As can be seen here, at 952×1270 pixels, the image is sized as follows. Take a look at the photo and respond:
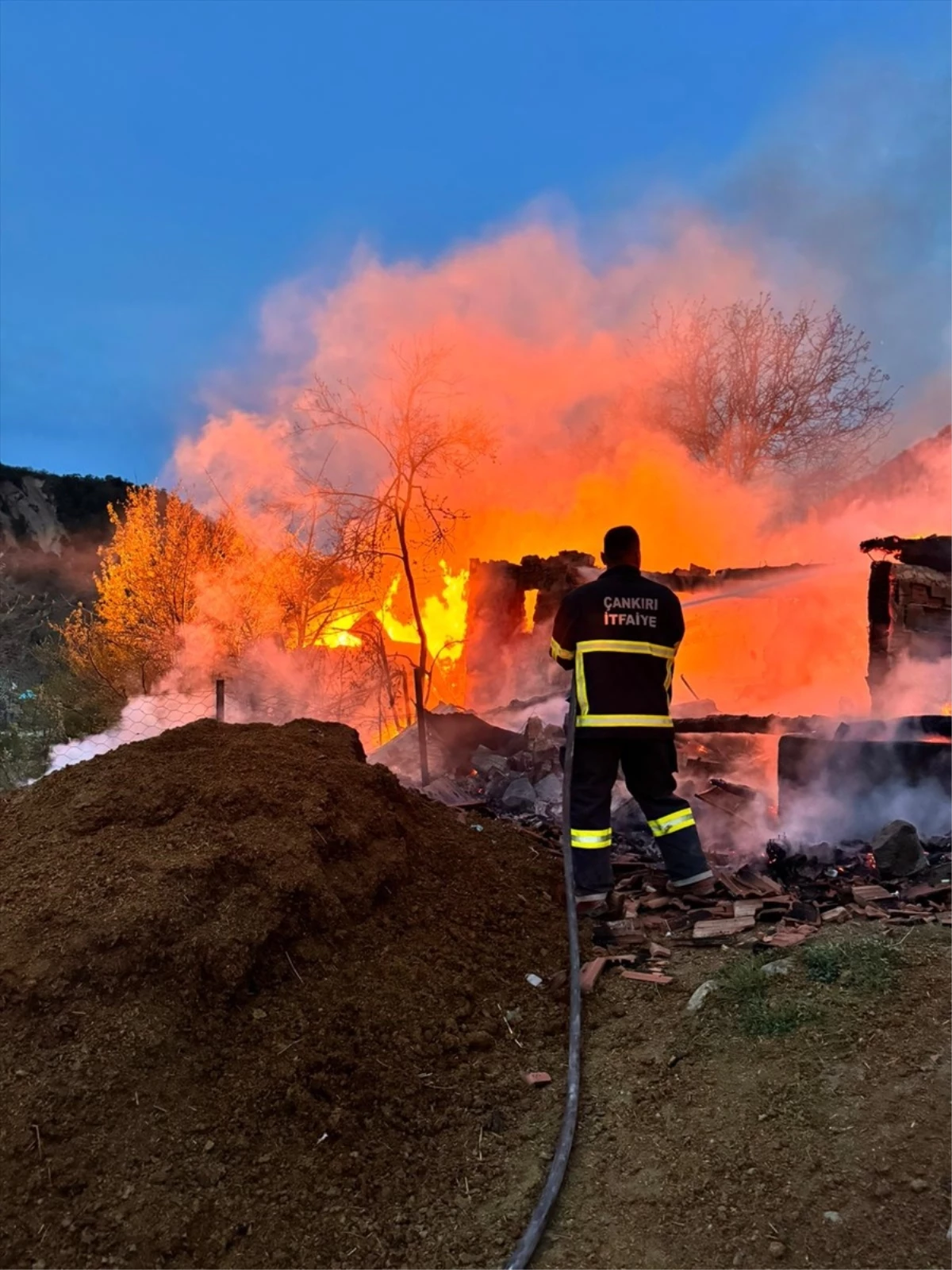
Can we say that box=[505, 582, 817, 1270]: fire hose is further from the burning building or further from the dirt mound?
the burning building

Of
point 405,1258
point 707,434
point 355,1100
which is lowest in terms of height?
point 405,1258

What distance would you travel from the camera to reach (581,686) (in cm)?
491

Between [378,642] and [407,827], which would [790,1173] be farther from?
[378,642]

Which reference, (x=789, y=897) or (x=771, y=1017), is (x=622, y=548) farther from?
(x=771, y=1017)

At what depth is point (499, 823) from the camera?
5781 millimetres

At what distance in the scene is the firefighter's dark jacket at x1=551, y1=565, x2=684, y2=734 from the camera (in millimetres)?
4816

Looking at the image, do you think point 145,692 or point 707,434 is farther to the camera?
point 707,434

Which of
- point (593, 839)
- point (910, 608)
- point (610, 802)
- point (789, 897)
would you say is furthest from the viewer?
point (910, 608)

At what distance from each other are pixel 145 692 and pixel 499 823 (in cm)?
1174

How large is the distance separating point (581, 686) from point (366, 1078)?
8.48 feet

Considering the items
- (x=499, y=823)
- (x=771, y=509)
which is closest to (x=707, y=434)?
(x=771, y=509)

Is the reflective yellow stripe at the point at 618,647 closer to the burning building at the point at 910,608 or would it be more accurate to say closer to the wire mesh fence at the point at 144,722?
the wire mesh fence at the point at 144,722

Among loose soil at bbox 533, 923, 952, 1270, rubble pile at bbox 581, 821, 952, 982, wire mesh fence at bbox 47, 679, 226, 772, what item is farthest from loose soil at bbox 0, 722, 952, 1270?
wire mesh fence at bbox 47, 679, 226, 772

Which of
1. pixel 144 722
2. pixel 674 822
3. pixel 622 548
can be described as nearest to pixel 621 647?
pixel 622 548
